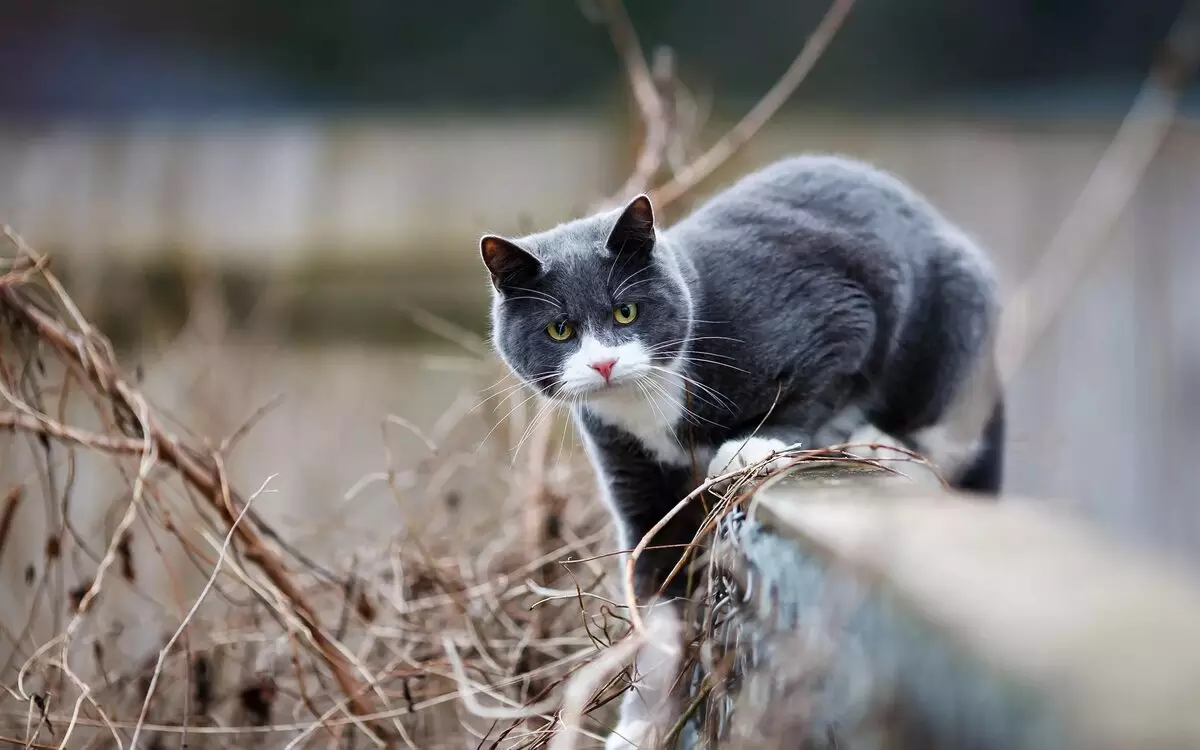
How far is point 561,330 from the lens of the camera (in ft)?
4.24

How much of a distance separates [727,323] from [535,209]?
1.64 metres

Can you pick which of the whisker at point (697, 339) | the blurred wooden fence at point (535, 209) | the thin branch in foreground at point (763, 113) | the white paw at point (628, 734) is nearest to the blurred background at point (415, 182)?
the blurred wooden fence at point (535, 209)

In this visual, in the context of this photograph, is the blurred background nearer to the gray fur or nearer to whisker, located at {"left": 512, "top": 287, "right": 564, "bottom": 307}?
the gray fur

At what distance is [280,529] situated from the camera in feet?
8.71

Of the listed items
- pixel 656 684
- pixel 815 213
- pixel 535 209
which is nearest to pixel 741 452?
pixel 656 684

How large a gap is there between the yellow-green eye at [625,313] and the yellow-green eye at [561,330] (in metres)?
0.06

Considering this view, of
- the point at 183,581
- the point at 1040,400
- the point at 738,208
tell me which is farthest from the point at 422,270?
the point at 1040,400

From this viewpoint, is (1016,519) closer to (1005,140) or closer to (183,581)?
(183,581)

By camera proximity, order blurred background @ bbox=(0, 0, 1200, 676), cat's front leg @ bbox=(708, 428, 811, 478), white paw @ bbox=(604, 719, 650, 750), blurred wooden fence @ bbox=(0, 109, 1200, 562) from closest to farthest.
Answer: white paw @ bbox=(604, 719, 650, 750), cat's front leg @ bbox=(708, 428, 811, 478), blurred background @ bbox=(0, 0, 1200, 676), blurred wooden fence @ bbox=(0, 109, 1200, 562)

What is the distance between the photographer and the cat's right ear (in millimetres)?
1243

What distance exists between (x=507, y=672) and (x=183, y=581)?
129 cm

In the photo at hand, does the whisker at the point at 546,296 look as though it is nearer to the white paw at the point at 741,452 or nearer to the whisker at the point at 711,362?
the whisker at the point at 711,362

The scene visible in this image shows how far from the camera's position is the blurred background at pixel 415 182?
250cm

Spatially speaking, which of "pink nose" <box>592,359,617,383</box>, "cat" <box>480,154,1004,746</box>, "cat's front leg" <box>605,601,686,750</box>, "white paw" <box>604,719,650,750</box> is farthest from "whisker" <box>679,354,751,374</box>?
"white paw" <box>604,719,650,750</box>
